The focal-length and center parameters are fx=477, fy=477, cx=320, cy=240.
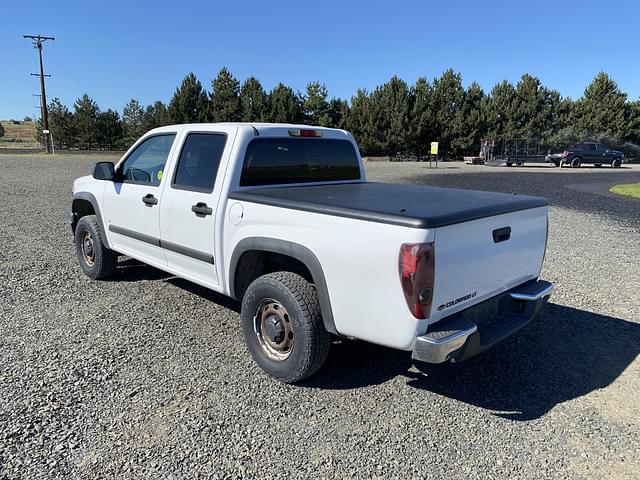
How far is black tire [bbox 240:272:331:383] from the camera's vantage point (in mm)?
3260

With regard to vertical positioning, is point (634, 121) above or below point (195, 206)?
above

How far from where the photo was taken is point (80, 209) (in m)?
6.13

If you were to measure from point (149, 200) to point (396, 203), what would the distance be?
2526mm

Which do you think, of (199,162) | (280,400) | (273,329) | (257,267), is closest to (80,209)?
(199,162)

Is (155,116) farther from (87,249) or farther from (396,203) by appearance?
(396,203)

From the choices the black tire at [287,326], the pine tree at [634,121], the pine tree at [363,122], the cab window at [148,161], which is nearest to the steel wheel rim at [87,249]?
the cab window at [148,161]

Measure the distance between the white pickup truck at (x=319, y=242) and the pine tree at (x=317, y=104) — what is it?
45.2 m

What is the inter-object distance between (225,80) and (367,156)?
1638 cm

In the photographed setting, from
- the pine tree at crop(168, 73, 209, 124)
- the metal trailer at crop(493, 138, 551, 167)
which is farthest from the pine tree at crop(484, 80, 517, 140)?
the pine tree at crop(168, 73, 209, 124)

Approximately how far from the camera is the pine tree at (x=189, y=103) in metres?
47.7

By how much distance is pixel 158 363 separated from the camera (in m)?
3.77

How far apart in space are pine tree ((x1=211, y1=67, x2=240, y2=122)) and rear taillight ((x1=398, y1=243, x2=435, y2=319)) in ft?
157

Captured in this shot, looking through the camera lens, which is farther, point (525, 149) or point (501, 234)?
point (525, 149)

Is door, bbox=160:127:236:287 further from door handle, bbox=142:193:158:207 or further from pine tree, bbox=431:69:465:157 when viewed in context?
pine tree, bbox=431:69:465:157
